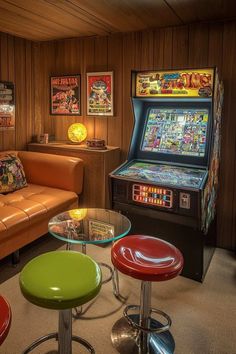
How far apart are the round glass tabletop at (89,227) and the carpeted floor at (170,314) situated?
0.55m

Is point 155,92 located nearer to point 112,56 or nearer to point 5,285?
point 112,56

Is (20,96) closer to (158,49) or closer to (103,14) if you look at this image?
(103,14)

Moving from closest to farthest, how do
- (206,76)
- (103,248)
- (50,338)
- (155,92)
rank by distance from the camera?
(50,338) < (206,76) < (155,92) < (103,248)

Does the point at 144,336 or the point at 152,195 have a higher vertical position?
the point at 152,195

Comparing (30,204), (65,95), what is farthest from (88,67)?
(30,204)

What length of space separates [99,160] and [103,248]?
908 millimetres

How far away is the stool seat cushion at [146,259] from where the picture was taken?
5.06 feet

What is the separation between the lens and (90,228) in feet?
7.10

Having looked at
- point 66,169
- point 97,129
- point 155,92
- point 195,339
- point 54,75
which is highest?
point 54,75

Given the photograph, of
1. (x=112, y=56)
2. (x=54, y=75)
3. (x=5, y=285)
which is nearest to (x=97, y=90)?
(x=112, y=56)

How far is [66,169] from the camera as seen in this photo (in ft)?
10.6

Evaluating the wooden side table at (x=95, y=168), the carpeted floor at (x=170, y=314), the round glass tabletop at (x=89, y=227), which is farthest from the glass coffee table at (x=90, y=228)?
the wooden side table at (x=95, y=168)

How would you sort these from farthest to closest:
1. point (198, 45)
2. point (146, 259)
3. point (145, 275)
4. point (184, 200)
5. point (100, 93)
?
1. point (100, 93)
2. point (198, 45)
3. point (184, 200)
4. point (146, 259)
5. point (145, 275)

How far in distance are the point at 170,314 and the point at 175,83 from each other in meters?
1.77
